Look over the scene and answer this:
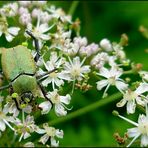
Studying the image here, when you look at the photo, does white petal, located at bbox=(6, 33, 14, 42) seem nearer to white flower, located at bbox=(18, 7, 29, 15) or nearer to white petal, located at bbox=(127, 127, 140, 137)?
white flower, located at bbox=(18, 7, 29, 15)

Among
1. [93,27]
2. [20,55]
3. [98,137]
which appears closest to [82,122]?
[98,137]

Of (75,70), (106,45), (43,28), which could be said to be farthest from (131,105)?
(43,28)

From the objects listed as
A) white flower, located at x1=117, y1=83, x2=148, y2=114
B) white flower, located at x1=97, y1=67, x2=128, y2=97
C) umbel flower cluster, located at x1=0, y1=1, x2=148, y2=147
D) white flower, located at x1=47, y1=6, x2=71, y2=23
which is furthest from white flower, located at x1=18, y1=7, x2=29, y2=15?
white flower, located at x1=117, y1=83, x2=148, y2=114

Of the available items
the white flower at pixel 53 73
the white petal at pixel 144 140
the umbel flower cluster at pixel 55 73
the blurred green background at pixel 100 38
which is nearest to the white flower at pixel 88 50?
the umbel flower cluster at pixel 55 73

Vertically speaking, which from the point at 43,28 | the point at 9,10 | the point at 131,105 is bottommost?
the point at 131,105

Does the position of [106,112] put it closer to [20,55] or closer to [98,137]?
[98,137]

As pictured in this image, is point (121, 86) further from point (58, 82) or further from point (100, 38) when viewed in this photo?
point (100, 38)
